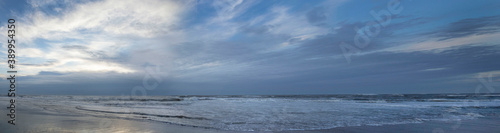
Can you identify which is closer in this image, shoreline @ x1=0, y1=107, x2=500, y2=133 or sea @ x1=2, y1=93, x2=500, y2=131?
shoreline @ x1=0, y1=107, x2=500, y2=133

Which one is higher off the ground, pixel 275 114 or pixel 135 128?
A: pixel 135 128

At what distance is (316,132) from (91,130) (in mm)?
7410

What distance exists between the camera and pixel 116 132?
7484 mm

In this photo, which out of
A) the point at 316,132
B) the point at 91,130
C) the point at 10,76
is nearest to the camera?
the point at 91,130

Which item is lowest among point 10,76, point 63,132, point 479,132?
point 479,132

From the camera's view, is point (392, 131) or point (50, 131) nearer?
point (50, 131)

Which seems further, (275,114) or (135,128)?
(275,114)

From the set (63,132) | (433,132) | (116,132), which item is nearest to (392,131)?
(433,132)

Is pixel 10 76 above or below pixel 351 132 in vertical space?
above

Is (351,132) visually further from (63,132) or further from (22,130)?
(22,130)

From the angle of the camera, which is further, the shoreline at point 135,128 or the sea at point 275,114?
the sea at point 275,114

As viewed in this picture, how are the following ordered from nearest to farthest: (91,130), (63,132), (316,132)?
(63,132) → (91,130) → (316,132)

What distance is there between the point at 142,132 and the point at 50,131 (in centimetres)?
269

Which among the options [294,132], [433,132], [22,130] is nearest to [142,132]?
[22,130]
